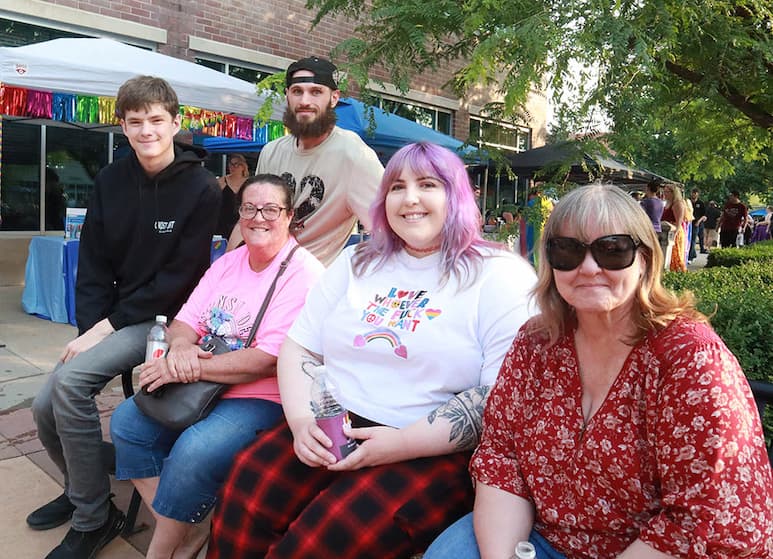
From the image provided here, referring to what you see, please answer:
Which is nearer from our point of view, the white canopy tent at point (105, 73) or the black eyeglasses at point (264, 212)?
the black eyeglasses at point (264, 212)

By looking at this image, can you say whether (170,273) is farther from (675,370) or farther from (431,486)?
(675,370)

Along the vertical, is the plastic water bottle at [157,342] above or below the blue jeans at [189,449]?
above

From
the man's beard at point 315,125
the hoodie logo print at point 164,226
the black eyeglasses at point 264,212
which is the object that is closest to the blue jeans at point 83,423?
the hoodie logo print at point 164,226

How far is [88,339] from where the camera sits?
2838 millimetres

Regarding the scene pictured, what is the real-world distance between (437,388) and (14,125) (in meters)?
8.21

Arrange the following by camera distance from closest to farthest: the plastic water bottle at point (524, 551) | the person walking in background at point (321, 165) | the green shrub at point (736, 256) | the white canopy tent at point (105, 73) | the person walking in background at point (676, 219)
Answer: the plastic water bottle at point (524, 551) < the person walking in background at point (321, 165) < the white canopy tent at point (105, 73) < the green shrub at point (736, 256) < the person walking in background at point (676, 219)

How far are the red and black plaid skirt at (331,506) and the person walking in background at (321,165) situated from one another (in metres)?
1.35

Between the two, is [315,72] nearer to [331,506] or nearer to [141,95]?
[141,95]

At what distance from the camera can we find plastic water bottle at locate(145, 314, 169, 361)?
2587 mm

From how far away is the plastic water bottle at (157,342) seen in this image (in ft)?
8.49

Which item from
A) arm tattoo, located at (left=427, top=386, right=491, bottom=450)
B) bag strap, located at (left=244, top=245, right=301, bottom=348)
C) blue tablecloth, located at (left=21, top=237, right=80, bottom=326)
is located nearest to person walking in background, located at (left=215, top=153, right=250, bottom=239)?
blue tablecloth, located at (left=21, top=237, right=80, bottom=326)

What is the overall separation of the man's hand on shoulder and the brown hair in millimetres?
953

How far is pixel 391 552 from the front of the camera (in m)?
1.82

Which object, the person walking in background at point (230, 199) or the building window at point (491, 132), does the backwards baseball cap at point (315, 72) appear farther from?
the person walking in background at point (230, 199)
